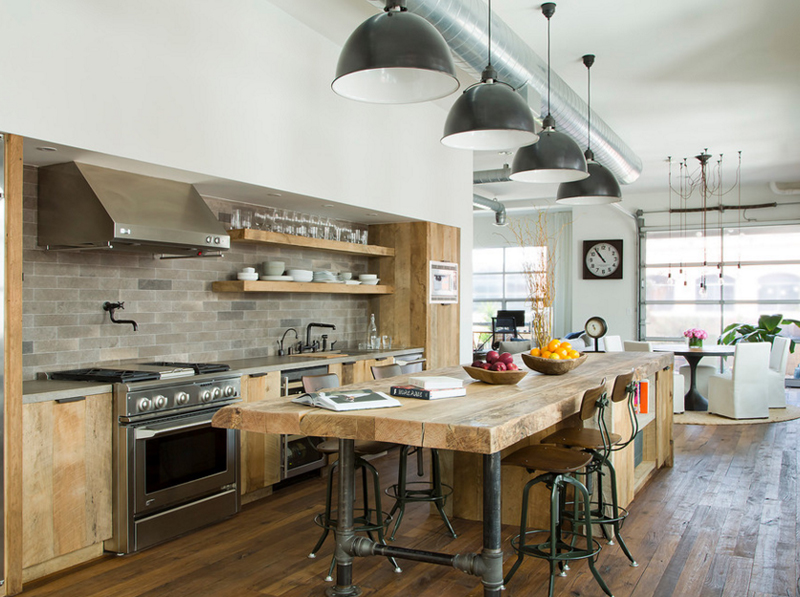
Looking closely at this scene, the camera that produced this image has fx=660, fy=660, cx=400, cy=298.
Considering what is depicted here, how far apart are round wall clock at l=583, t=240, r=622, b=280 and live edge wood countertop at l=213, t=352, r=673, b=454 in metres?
8.63

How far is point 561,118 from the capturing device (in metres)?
5.36

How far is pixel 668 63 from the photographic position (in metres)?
5.32

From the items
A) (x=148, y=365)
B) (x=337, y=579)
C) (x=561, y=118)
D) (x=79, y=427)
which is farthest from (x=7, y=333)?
(x=561, y=118)

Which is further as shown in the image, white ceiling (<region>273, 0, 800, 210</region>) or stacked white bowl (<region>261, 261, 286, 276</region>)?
stacked white bowl (<region>261, 261, 286, 276</region>)

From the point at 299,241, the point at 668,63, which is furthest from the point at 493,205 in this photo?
the point at 299,241

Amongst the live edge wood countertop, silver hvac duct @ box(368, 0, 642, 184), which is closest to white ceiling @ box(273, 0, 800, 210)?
silver hvac duct @ box(368, 0, 642, 184)

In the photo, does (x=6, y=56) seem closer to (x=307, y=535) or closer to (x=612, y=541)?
(x=307, y=535)

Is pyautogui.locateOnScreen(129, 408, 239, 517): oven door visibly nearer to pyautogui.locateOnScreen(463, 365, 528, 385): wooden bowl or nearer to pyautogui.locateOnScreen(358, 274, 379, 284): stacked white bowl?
pyautogui.locateOnScreen(463, 365, 528, 385): wooden bowl

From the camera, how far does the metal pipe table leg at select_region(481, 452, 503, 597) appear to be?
257cm

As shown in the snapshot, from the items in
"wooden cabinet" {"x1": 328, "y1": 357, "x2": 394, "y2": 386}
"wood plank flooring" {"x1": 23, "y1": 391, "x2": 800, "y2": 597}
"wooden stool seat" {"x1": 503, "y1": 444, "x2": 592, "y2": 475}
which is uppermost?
"wooden cabinet" {"x1": 328, "y1": 357, "x2": 394, "y2": 386}

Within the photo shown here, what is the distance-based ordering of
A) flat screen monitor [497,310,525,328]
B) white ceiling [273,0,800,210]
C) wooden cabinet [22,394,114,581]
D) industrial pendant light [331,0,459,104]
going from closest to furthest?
industrial pendant light [331,0,459,104]
wooden cabinet [22,394,114,581]
white ceiling [273,0,800,210]
flat screen monitor [497,310,525,328]

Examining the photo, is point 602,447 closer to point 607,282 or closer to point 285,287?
point 285,287

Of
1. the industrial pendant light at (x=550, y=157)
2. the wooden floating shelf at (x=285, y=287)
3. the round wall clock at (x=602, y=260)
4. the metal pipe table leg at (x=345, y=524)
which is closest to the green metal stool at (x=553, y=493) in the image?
the metal pipe table leg at (x=345, y=524)

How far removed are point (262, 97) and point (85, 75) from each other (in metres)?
1.28
